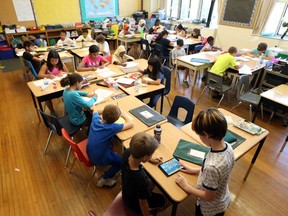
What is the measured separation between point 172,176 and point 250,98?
2.91 metres

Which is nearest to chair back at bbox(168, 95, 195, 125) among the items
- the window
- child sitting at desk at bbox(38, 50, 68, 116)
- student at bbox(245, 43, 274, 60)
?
child sitting at desk at bbox(38, 50, 68, 116)

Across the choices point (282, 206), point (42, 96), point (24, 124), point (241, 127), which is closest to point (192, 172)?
point (241, 127)

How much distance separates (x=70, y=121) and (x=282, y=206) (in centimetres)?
299

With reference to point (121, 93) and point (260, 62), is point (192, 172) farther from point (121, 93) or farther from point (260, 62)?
point (260, 62)

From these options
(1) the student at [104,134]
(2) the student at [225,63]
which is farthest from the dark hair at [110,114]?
(2) the student at [225,63]

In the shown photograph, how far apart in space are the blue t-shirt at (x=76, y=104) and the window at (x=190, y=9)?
6848 mm

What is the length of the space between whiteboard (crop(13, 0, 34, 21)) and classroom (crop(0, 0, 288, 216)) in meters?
0.06

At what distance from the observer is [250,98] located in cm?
376

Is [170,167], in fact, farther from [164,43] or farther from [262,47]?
[164,43]

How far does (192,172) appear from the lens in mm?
1662

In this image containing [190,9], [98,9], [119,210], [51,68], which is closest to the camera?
[119,210]

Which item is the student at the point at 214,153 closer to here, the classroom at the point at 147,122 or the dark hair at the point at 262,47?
the classroom at the point at 147,122

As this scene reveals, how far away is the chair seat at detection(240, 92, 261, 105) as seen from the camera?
11.9 feet

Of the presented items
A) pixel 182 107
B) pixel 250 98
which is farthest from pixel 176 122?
pixel 250 98
